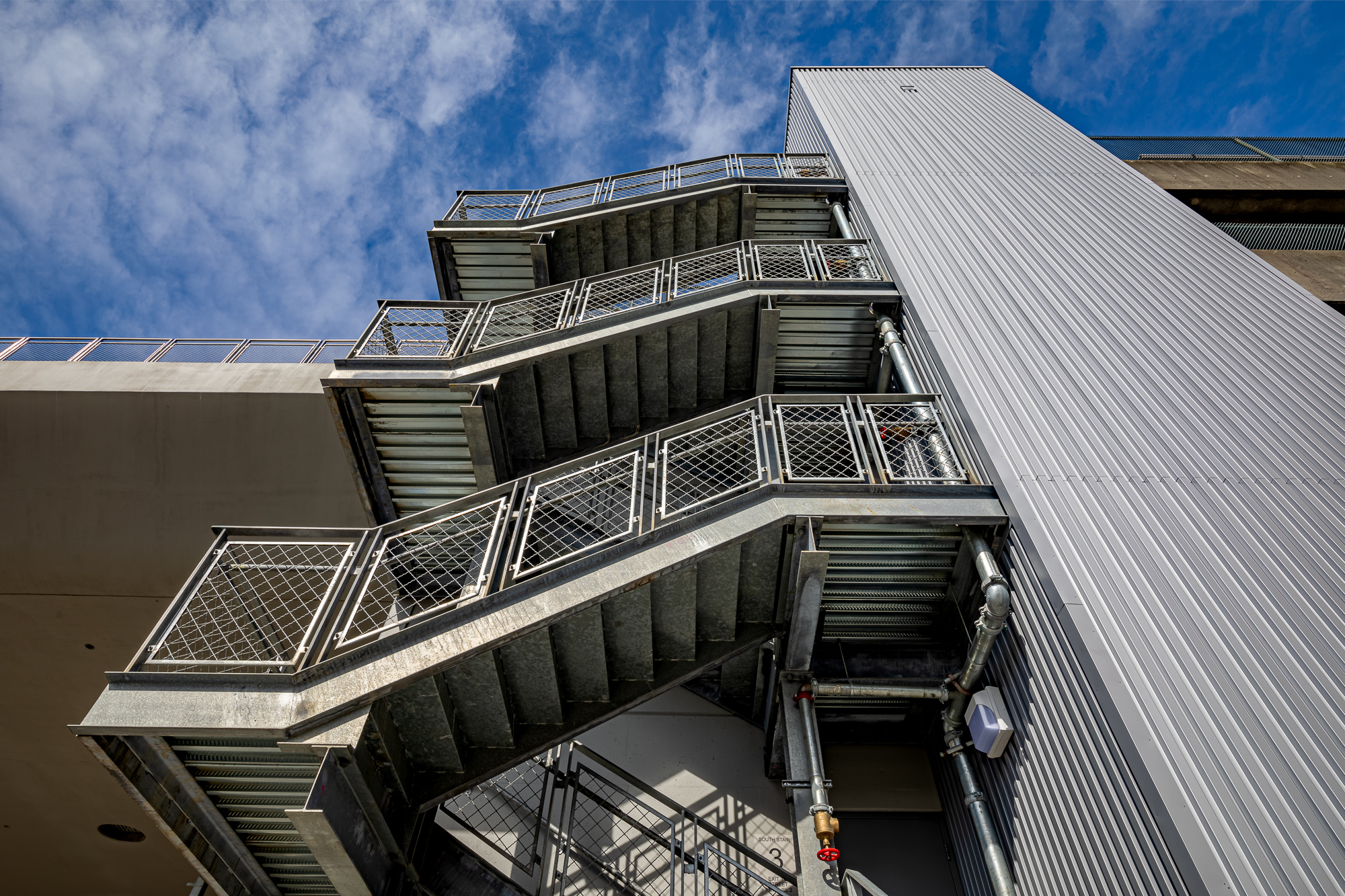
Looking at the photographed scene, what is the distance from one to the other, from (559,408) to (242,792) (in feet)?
16.1

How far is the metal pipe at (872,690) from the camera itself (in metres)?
5.49

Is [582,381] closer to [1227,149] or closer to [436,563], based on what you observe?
[436,563]

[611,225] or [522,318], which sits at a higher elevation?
[611,225]

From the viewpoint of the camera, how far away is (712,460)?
23.1ft

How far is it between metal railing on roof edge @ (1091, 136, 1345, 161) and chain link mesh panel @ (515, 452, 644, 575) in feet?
52.8

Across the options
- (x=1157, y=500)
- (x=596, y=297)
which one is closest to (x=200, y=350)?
(x=596, y=297)

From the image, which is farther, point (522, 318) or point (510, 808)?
point (522, 318)

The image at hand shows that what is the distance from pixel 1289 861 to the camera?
300 centimetres

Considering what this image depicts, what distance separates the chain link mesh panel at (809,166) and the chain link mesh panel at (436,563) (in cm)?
945

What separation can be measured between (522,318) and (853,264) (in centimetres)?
513

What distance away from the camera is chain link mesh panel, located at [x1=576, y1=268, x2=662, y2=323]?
27.1 ft

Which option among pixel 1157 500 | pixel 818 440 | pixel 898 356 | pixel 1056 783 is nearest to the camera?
pixel 1056 783

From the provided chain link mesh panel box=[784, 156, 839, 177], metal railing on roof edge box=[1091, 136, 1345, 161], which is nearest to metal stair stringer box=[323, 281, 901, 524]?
chain link mesh panel box=[784, 156, 839, 177]

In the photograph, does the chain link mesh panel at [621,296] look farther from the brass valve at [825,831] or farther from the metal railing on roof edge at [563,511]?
Result: the brass valve at [825,831]
